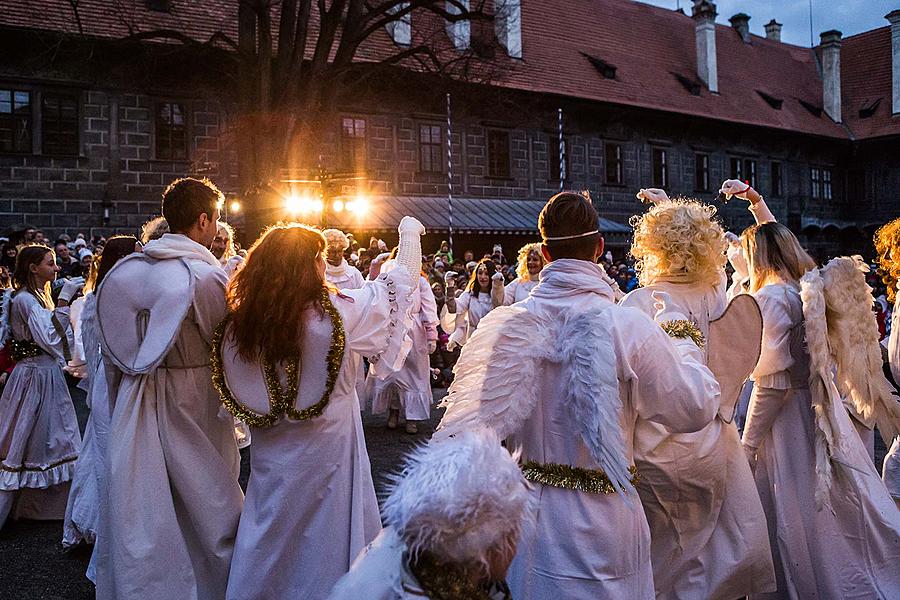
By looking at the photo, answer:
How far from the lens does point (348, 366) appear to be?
363cm

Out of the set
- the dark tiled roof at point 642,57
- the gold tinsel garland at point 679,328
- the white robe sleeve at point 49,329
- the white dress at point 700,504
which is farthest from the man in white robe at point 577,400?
the dark tiled roof at point 642,57

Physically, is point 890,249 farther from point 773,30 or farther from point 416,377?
point 773,30

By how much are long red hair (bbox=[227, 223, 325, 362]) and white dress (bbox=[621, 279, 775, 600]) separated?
4.72 ft

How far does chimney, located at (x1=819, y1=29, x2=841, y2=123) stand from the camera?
113ft

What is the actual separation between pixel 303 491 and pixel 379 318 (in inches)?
32.3

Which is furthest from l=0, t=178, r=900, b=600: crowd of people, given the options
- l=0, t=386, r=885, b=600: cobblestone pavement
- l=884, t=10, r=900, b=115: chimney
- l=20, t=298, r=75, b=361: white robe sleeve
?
l=884, t=10, r=900, b=115: chimney

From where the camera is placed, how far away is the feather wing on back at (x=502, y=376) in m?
2.78

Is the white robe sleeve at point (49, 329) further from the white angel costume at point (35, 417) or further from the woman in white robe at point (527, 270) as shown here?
the woman in white robe at point (527, 270)

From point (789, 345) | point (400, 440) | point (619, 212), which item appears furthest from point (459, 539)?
point (619, 212)

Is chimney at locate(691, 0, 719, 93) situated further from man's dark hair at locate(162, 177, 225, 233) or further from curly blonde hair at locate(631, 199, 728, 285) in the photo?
man's dark hair at locate(162, 177, 225, 233)

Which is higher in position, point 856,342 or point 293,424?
point 856,342

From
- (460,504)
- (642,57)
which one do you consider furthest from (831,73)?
(460,504)

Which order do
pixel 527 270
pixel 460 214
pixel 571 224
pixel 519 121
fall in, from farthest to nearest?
pixel 519 121 → pixel 460 214 → pixel 527 270 → pixel 571 224

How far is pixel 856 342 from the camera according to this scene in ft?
14.1
